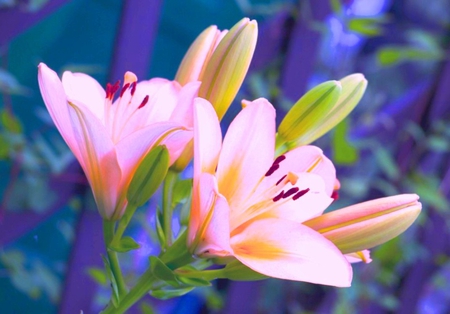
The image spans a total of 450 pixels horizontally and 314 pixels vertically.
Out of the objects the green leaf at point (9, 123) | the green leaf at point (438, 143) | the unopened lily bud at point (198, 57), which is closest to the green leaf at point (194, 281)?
the unopened lily bud at point (198, 57)

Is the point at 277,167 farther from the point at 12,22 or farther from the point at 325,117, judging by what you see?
the point at 12,22

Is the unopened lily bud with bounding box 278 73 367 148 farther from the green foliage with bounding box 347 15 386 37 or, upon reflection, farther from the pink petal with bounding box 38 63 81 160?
the green foliage with bounding box 347 15 386 37

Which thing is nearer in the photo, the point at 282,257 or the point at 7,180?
the point at 282,257

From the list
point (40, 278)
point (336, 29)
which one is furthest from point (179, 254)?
point (336, 29)

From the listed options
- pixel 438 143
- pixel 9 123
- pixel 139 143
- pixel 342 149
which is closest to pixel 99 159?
pixel 139 143

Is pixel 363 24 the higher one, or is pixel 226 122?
pixel 363 24

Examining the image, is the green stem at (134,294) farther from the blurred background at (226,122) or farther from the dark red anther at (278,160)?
the blurred background at (226,122)

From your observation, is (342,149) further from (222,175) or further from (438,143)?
(222,175)
